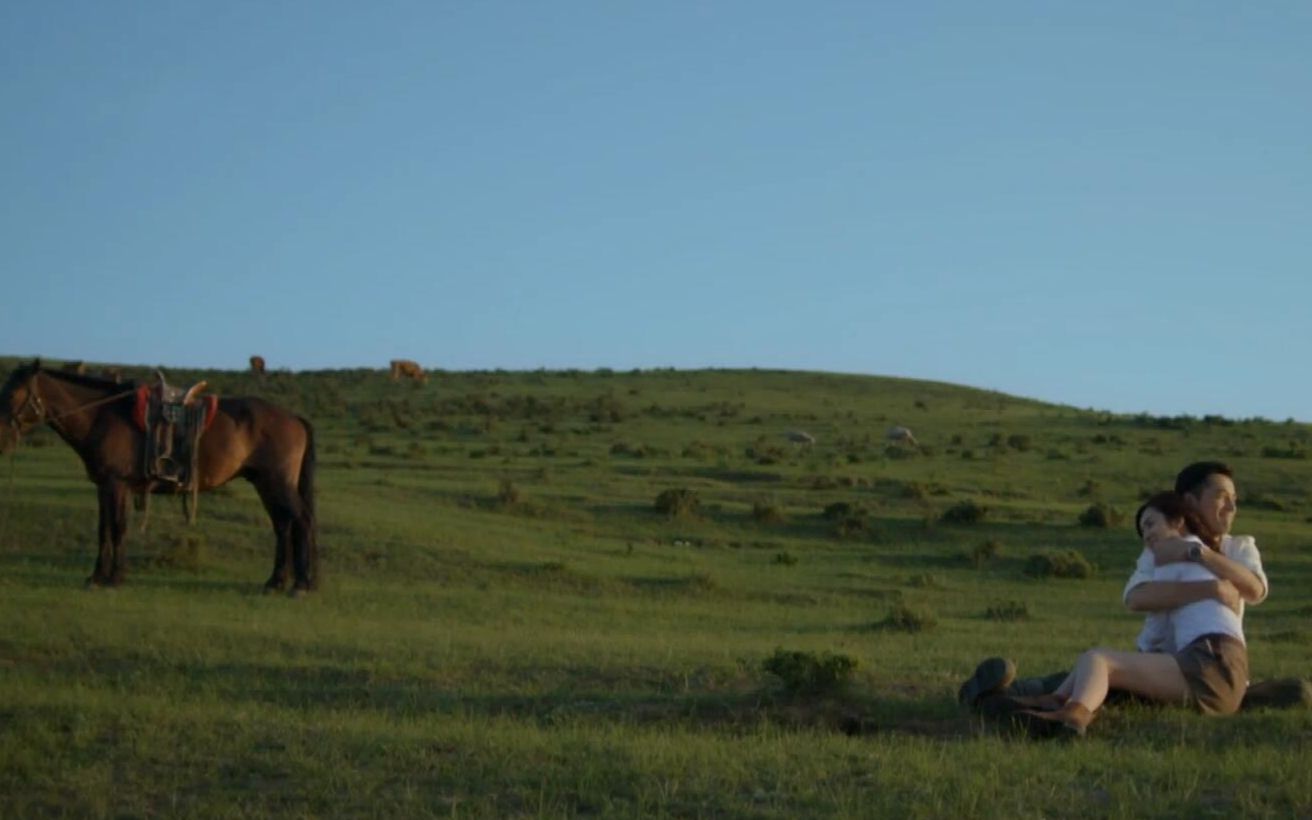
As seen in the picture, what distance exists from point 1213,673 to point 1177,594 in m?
0.56

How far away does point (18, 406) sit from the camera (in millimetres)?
17359

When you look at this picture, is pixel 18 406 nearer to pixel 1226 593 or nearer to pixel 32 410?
pixel 32 410

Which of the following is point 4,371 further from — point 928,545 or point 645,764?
point 645,764

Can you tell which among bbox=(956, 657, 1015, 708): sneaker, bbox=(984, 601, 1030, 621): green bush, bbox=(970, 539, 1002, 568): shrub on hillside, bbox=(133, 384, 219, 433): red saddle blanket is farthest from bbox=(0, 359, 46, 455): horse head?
bbox=(970, 539, 1002, 568): shrub on hillside

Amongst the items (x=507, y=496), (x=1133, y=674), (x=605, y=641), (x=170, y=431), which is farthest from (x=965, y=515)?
(x=1133, y=674)

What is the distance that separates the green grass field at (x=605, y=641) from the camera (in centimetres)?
768

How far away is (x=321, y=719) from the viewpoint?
9.62m

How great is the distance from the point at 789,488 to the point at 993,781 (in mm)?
27576

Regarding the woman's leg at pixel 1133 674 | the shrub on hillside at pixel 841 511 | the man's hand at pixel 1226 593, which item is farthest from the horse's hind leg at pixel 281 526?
the shrub on hillside at pixel 841 511

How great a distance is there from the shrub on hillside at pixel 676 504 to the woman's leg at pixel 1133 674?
19364 millimetres

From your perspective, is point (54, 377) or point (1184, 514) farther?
point (54, 377)

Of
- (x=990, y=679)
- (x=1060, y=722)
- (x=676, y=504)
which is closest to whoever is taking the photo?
(x=1060, y=722)

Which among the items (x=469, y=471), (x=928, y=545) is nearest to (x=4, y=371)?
(x=469, y=471)

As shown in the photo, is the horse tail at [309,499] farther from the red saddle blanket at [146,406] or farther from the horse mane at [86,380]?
the horse mane at [86,380]
